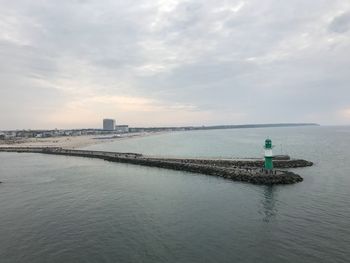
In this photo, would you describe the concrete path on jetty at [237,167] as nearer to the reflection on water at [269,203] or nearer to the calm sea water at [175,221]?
the calm sea water at [175,221]

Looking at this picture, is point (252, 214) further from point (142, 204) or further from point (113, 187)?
point (113, 187)

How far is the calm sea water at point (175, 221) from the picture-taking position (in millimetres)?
17844

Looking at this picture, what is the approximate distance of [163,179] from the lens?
41.3m

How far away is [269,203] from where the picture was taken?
92.3 ft

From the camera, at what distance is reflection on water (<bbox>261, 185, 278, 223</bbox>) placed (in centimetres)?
2441

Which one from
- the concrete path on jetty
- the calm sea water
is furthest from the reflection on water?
the concrete path on jetty

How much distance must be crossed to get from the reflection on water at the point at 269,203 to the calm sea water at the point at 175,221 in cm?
9

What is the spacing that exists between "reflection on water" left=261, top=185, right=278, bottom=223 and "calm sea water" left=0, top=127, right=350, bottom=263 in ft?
0.30

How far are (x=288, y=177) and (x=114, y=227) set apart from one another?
2302 centimetres

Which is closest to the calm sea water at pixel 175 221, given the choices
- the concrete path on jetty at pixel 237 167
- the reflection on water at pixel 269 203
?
the reflection on water at pixel 269 203

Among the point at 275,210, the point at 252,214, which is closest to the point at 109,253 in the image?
the point at 252,214

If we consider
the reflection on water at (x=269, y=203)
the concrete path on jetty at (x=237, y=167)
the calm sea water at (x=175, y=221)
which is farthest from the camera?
the concrete path on jetty at (x=237, y=167)

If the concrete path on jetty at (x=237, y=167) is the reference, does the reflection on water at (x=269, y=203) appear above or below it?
below

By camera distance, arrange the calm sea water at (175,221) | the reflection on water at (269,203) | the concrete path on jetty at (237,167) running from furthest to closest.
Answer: the concrete path on jetty at (237,167) → the reflection on water at (269,203) → the calm sea water at (175,221)
